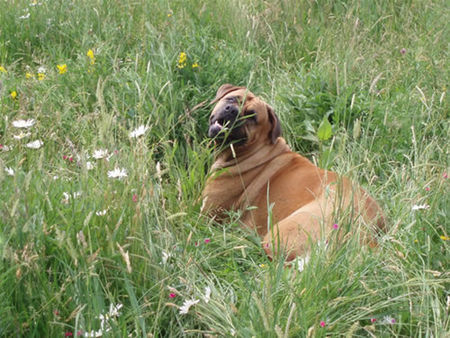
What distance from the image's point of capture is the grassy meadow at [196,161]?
91.6 inches

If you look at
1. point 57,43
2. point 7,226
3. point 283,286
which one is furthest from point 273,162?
point 57,43

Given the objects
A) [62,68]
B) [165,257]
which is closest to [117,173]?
[165,257]

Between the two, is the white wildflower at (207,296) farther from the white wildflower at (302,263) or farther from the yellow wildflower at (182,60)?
the yellow wildflower at (182,60)

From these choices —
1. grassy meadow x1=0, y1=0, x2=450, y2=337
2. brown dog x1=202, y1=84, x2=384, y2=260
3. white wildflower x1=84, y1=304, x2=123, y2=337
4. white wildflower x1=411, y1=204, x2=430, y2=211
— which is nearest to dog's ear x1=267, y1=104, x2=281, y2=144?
brown dog x1=202, y1=84, x2=384, y2=260

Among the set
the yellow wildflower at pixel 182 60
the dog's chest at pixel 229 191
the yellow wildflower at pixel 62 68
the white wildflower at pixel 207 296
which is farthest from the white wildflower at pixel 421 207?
the yellow wildflower at pixel 62 68

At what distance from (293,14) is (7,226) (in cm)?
451

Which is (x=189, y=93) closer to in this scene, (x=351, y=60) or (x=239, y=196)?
(x=239, y=196)

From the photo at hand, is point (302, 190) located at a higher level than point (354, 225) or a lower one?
lower

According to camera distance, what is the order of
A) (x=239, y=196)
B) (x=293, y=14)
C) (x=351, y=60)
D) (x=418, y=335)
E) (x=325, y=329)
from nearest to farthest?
(x=325, y=329) → (x=418, y=335) → (x=239, y=196) → (x=351, y=60) → (x=293, y=14)

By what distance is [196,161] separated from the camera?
3.99 m

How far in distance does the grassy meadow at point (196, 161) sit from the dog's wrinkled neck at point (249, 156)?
0.57 feet

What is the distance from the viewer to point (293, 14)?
6.23 meters

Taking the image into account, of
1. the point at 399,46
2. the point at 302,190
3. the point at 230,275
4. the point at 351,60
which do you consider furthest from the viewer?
the point at 399,46

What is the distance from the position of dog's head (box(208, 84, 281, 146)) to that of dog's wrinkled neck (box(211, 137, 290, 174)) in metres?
0.06
